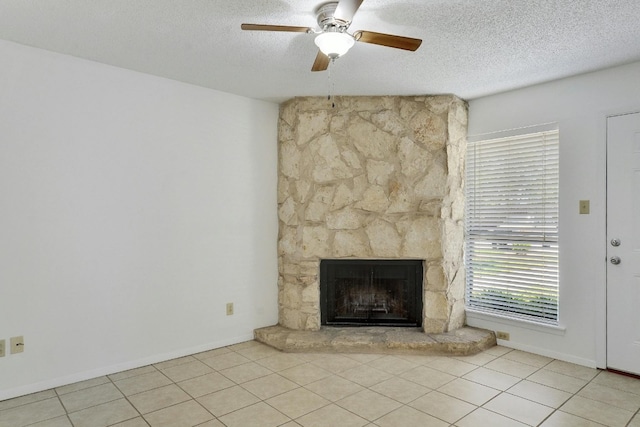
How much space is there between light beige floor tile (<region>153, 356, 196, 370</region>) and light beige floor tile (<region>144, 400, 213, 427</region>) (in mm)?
749

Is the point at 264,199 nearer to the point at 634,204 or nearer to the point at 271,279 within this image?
the point at 271,279

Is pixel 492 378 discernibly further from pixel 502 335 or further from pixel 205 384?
pixel 205 384

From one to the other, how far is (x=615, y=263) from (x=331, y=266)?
2.39 meters

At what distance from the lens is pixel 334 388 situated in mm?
2797

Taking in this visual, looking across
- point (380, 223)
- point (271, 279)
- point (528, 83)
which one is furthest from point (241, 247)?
point (528, 83)

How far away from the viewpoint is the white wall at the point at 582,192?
3096mm

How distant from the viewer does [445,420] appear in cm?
236

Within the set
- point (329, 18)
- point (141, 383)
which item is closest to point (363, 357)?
point (141, 383)

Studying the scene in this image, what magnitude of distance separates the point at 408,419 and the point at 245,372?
1347 millimetres

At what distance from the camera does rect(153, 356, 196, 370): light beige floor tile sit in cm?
321

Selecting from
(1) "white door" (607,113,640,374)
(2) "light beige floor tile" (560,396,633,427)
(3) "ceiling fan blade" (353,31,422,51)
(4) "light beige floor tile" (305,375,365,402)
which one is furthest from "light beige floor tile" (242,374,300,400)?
(1) "white door" (607,113,640,374)

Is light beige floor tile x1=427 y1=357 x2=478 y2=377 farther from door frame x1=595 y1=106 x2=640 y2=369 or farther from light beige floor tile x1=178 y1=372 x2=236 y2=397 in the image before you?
light beige floor tile x1=178 y1=372 x2=236 y2=397

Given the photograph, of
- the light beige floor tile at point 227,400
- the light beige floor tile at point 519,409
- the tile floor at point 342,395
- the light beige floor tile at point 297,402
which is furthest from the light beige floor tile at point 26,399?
the light beige floor tile at point 519,409

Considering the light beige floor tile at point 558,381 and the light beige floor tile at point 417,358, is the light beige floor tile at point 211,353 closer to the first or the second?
the light beige floor tile at point 417,358
